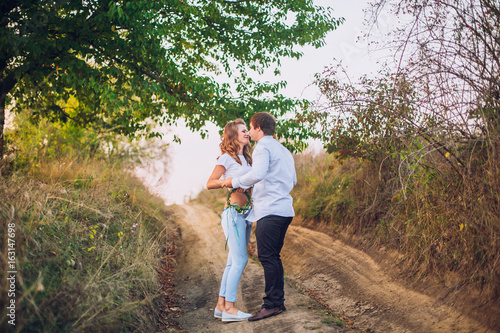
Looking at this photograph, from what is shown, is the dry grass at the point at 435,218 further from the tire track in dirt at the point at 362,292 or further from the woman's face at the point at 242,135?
the woman's face at the point at 242,135

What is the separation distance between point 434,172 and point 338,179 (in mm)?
3732

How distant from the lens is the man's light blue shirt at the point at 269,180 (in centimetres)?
448

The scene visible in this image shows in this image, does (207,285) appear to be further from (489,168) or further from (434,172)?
(489,168)

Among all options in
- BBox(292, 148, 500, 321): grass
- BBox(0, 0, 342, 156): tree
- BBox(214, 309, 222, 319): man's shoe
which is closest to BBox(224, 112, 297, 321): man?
BBox(214, 309, 222, 319): man's shoe

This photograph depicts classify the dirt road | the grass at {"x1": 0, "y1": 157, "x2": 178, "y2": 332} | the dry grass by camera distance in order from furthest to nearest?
the dirt road → the dry grass → the grass at {"x1": 0, "y1": 157, "x2": 178, "y2": 332}

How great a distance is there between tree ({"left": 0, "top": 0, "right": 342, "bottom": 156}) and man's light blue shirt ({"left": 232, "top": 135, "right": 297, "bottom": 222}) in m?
3.97

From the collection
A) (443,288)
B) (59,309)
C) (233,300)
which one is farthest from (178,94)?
(443,288)

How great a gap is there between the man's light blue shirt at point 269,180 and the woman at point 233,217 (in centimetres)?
20

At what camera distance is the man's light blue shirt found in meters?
4.48

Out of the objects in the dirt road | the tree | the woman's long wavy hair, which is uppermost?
the tree

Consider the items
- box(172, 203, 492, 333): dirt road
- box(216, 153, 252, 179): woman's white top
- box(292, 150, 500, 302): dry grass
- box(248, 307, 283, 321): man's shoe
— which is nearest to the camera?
box(292, 150, 500, 302): dry grass

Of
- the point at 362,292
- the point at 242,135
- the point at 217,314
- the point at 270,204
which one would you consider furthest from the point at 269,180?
the point at 362,292

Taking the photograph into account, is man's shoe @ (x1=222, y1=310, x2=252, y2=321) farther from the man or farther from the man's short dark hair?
the man's short dark hair

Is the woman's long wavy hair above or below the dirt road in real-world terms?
above
